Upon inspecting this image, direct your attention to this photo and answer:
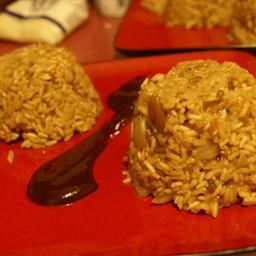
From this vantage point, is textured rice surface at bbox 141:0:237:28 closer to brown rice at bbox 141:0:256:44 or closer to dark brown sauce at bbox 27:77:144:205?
brown rice at bbox 141:0:256:44

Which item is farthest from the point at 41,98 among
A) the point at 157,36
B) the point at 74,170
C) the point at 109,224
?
the point at 157,36

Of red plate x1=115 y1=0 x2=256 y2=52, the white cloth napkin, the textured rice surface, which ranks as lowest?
the white cloth napkin

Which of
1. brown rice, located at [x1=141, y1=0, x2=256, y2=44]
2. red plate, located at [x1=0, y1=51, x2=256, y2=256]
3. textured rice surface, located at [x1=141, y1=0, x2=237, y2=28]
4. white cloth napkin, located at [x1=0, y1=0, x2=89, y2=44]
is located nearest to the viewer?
red plate, located at [x1=0, y1=51, x2=256, y2=256]

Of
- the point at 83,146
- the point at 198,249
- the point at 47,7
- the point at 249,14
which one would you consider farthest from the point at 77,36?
the point at 198,249

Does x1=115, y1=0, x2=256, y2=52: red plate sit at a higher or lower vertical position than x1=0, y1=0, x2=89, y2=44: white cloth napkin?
higher

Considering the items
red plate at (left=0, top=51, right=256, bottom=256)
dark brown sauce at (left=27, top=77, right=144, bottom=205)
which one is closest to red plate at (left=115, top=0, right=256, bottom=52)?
dark brown sauce at (left=27, top=77, right=144, bottom=205)

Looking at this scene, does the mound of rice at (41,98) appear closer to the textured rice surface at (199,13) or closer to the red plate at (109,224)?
the red plate at (109,224)
